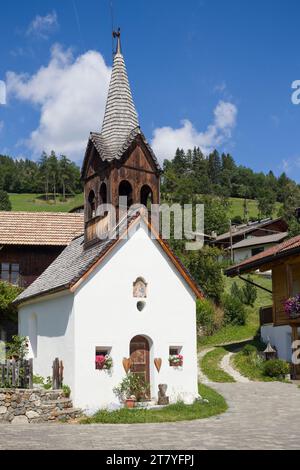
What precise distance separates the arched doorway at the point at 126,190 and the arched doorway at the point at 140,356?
4.89 m

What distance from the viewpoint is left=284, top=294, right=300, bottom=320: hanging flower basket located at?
2514 cm

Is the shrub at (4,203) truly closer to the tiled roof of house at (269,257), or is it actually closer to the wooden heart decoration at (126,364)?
the tiled roof of house at (269,257)

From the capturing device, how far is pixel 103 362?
17.4 metres

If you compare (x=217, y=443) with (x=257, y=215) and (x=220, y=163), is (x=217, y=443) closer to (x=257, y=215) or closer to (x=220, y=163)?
(x=257, y=215)

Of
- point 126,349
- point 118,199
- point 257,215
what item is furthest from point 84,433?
point 257,215

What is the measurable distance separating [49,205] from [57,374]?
87.9m

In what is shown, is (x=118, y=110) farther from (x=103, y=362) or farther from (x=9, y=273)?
(x=9, y=273)

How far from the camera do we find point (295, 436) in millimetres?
12289

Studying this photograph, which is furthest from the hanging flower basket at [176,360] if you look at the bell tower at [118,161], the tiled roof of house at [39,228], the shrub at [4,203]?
the shrub at [4,203]

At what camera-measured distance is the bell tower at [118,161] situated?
790 inches

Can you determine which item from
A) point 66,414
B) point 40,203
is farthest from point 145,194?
point 40,203

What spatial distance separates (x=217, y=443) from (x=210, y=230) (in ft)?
224
